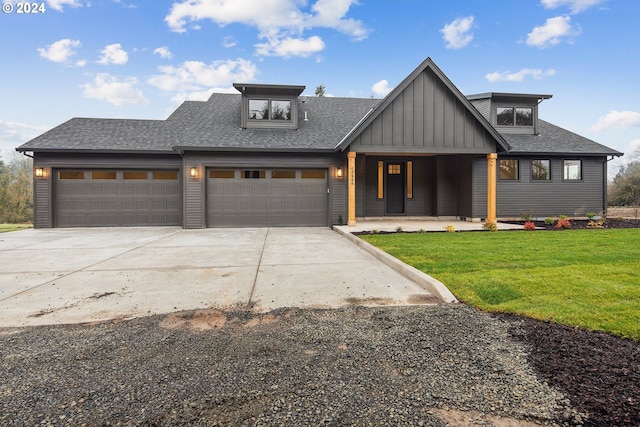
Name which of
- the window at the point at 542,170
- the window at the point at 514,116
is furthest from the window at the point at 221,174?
the window at the point at 542,170

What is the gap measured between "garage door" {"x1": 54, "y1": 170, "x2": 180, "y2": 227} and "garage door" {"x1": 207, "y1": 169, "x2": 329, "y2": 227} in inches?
74.1


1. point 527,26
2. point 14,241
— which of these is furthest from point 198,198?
point 527,26

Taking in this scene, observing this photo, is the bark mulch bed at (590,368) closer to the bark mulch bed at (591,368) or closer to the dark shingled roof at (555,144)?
the bark mulch bed at (591,368)

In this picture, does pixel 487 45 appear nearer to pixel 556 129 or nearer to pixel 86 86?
pixel 556 129

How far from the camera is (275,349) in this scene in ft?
7.73

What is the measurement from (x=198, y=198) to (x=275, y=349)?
10.1 meters

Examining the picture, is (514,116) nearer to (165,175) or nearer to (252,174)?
(252,174)

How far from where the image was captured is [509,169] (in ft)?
43.4

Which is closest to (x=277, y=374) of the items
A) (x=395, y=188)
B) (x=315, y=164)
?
(x=315, y=164)

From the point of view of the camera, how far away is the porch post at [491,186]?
11484 mm

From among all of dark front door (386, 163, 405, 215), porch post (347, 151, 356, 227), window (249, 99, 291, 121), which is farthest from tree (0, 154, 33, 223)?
dark front door (386, 163, 405, 215)

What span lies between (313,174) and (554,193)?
10.2 metres

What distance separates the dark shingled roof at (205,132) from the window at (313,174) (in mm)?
931

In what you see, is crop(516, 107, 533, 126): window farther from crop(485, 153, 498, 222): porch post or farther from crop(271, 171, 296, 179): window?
crop(271, 171, 296, 179): window
